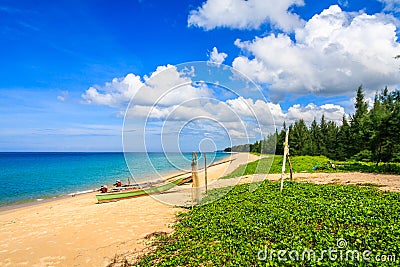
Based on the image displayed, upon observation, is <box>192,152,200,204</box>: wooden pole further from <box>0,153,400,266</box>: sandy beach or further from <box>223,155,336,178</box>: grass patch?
<box>223,155,336,178</box>: grass patch

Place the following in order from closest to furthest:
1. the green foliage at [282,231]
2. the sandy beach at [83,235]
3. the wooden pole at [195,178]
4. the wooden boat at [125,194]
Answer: the green foliage at [282,231] → the sandy beach at [83,235] → the wooden pole at [195,178] → the wooden boat at [125,194]

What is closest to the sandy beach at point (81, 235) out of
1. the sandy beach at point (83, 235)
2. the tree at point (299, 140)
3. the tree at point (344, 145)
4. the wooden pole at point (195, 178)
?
the sandy beach at point (83, 235)

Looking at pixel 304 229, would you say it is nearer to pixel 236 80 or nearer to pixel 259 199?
pixel 259 199

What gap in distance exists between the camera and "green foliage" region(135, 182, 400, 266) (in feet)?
19.4

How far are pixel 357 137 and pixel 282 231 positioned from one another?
3651 centimetres

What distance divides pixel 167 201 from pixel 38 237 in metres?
7.07

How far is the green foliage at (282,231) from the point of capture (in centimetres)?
591

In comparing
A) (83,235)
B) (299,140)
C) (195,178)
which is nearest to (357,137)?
(299,140)

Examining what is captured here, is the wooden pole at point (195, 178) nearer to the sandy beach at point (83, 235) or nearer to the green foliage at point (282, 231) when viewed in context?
the sandy beach at point (83, 235)

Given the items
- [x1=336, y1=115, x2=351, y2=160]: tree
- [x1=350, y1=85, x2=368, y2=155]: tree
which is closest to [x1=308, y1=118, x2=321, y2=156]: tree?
[x1=336, y1=115, x2=351, y2=160]: tree

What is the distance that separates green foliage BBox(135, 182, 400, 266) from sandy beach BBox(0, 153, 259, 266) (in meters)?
1.28

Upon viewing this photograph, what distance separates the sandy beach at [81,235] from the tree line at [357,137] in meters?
6.38

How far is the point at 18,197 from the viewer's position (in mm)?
25844

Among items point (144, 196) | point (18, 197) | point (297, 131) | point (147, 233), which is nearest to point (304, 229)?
point (147, 233)
